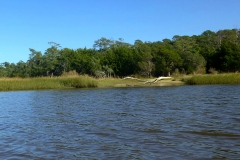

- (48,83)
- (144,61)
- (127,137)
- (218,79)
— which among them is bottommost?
(127,137)

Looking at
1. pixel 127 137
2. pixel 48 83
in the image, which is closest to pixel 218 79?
pixel 48 83

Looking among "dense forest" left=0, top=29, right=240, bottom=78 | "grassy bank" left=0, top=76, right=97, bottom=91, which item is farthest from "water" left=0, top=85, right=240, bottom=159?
"dense forest" left=0, top=29, right=240, bottom=78

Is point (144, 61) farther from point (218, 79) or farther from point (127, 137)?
point (127, 137)

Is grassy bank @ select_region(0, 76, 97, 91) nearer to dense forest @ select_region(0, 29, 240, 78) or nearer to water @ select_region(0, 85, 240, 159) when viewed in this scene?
dense forest @ select_region(0, 29, 240, 78)

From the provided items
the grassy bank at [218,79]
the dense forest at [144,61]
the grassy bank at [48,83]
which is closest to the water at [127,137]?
the grassy bank at [218,79]

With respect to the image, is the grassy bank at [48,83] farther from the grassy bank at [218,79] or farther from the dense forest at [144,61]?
the dense forest at [144,61]

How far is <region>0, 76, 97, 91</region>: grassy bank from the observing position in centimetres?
3422

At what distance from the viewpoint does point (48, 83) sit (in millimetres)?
34594

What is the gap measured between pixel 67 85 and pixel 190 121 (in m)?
27.6

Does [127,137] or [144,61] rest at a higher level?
[144,61]

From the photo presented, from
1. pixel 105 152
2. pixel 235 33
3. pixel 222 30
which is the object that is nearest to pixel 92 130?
pixel 105 152

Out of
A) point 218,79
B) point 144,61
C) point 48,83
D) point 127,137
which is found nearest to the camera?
point 127,137

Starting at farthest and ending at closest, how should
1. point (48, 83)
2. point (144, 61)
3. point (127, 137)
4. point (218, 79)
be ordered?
1. point (144, 61)
2. point (48, 83)
3. point (218, 79)
4. point (127, 137)

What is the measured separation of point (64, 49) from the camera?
65500 millimetres
